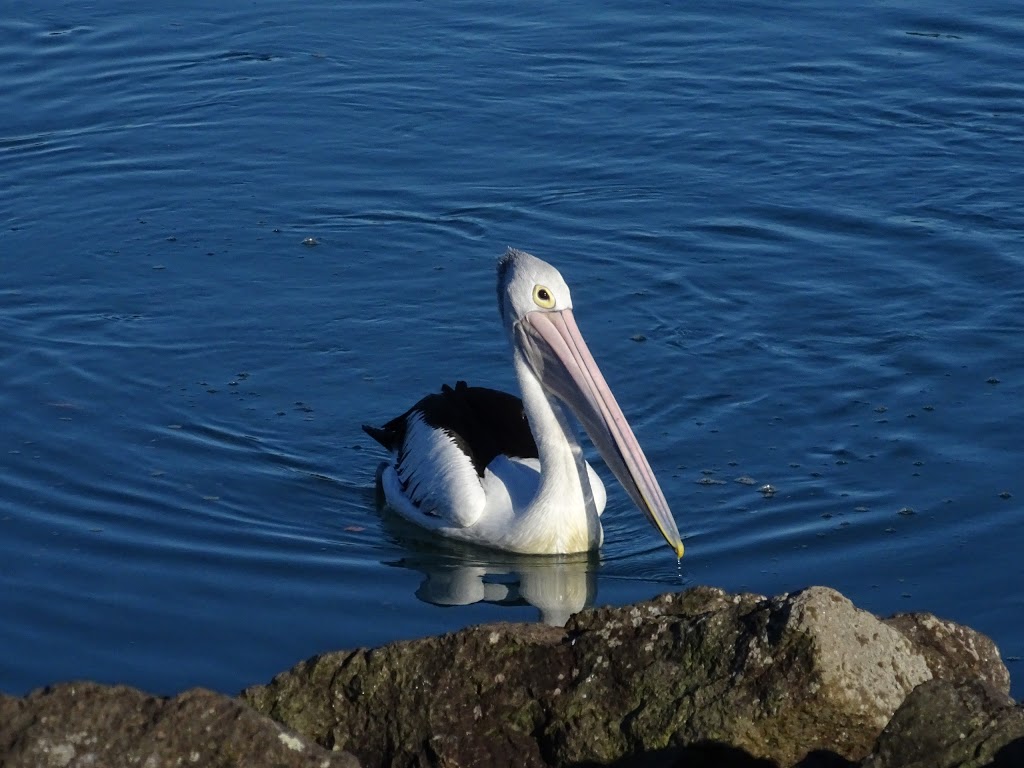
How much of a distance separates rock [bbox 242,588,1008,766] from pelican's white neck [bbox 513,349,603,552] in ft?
8.52

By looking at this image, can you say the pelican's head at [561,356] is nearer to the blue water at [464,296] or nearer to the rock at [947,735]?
the blue water at [464,296]

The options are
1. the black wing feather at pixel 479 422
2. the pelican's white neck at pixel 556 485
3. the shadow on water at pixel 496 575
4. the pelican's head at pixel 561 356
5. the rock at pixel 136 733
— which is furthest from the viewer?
the black wing feather at pixel 479 422

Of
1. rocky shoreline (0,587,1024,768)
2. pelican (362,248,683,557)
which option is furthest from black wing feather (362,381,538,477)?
rocky shoreline (0,587,1024,768)

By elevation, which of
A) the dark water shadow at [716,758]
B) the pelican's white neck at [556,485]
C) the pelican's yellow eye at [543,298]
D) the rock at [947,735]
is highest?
the pelican's yellow eye at [543,298]

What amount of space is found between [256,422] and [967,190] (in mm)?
5455

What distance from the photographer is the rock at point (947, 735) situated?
4.34 metres

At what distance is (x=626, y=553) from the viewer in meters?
7.93

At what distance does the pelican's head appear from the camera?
299 inches

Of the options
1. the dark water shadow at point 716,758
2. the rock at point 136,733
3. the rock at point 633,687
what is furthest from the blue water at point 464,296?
the rock at point 136,733

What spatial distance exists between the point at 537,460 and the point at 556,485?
0.62m

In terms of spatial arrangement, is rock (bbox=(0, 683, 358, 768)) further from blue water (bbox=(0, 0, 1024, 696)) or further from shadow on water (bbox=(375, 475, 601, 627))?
shadow on water (bbox=(375, 475, 601, 627))

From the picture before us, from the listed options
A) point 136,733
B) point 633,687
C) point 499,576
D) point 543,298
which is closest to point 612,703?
point 633,687

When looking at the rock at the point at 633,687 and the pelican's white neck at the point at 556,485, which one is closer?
the rock at the point at 633,687

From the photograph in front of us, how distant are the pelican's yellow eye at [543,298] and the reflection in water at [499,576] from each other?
1179 millimetres
